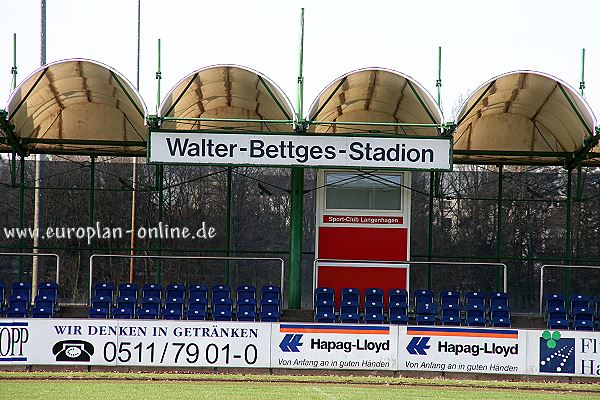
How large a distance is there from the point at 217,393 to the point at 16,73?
10640 mm

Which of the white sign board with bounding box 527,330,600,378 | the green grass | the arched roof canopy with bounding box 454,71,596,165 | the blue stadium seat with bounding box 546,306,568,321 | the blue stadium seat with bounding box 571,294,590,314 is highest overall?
the arched roof canopy with bounding box 454,71,596,165

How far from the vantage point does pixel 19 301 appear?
74.1 feet

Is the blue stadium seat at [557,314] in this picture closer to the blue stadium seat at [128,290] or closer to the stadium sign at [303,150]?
the stadium sign at [303,150]

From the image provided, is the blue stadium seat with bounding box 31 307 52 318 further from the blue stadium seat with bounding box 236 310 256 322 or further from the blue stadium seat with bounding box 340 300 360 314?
the blue stadium seat with bounding box 340 300 360 314

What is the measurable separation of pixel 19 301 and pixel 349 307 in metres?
7.73

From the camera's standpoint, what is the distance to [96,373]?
2008cm

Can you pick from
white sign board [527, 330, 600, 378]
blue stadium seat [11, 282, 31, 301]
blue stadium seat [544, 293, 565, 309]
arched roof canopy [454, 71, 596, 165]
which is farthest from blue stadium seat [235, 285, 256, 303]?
blue stadium seat [544, 293, 565, 309]

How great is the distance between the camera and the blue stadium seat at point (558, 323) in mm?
22156

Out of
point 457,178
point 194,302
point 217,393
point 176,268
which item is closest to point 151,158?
point 194,302

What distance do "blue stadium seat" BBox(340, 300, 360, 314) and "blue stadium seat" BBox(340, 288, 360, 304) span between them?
0.34m

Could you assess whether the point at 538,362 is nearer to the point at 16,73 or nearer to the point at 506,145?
Result: the point at 506,145

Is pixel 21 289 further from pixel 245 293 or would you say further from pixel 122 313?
pixel 245 293

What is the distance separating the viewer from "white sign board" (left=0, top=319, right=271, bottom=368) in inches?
802

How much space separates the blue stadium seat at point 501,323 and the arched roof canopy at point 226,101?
6623 millimetres
